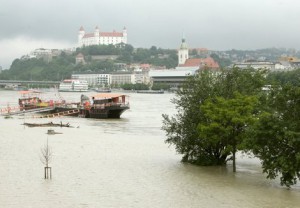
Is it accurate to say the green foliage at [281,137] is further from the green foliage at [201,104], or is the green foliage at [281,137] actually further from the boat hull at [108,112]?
the boat hull at [108,112]

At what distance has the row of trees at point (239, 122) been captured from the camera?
22.5m

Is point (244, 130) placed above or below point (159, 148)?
above

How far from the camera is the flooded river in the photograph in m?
20.8

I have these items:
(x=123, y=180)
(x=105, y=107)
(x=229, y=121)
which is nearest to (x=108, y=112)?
(x=105, y=107)

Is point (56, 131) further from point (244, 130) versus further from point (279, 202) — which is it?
point (279, 202)

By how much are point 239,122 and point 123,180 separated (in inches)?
234

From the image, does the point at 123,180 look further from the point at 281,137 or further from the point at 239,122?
the point at 281,137

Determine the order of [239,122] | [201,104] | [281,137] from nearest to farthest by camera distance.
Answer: [281,137]
[239,122]
[201,104]

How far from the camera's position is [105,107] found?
65.8 metres

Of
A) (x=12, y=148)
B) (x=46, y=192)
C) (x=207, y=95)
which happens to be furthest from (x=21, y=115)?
(x=46, y=192)

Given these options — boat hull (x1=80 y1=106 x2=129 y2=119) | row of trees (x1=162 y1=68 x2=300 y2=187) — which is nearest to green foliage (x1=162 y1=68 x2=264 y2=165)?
row of trees (x1=162 y1=68 x2=300 y2=187)

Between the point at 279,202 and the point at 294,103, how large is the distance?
4.53 metres

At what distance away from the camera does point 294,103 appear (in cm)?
2334

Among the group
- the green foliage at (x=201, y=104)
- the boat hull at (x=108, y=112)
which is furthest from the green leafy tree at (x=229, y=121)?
the boat hull at (x=108, y=112)
